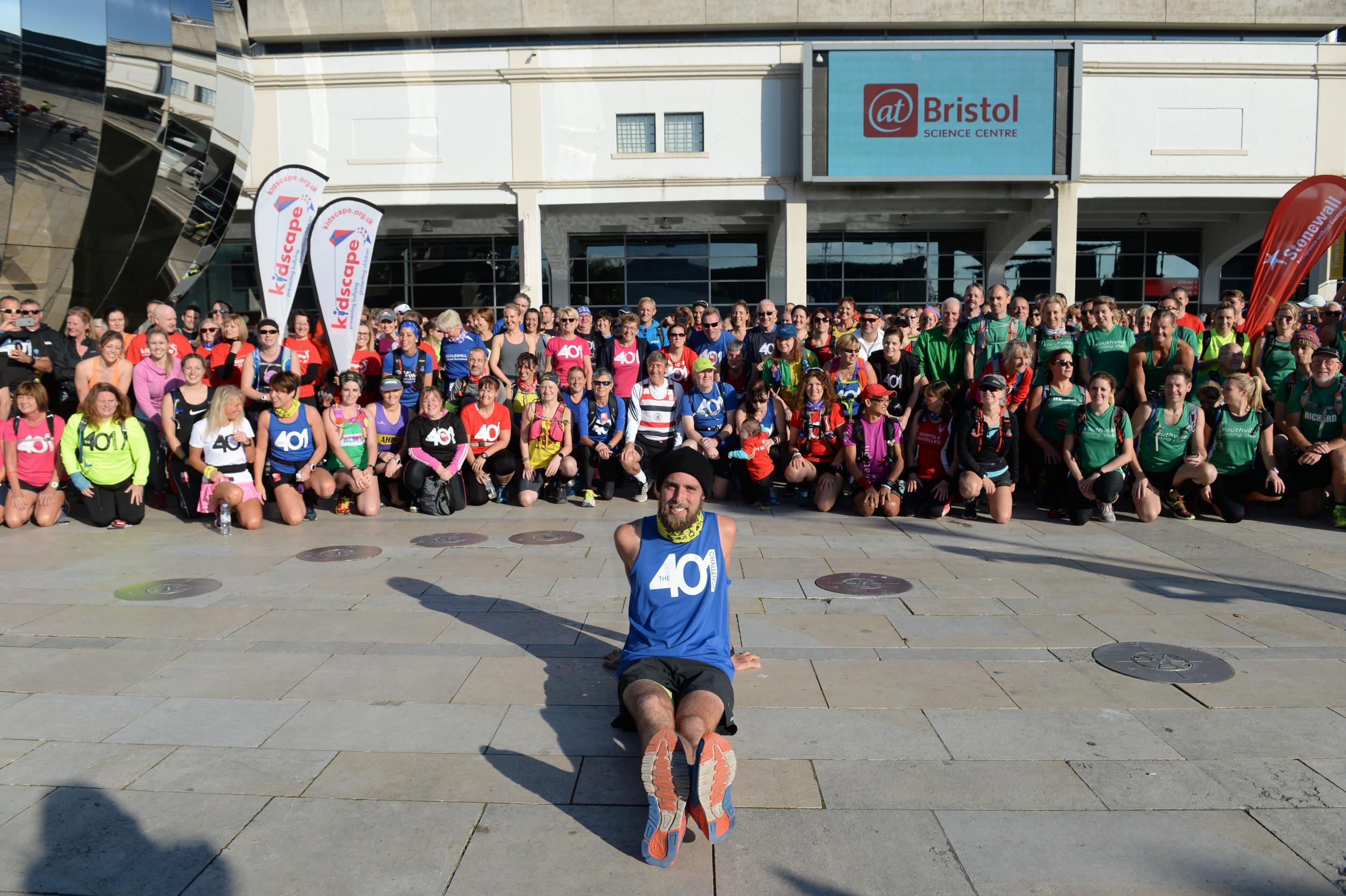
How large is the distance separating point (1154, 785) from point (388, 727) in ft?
10.4

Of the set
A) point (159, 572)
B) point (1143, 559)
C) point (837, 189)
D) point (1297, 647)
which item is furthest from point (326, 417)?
point (837, 189)

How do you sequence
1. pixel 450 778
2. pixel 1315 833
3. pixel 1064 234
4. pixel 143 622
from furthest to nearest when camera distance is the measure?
pixel 1064 234 → pixel 143 622 → pixel 450 778 → pixel 1315 833

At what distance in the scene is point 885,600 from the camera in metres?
6.26

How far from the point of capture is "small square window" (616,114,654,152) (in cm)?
2323

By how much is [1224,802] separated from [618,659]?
269 centimetres

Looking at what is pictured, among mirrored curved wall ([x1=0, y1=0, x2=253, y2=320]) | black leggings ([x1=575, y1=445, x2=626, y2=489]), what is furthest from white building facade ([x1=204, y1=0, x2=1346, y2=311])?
black leggings ([x1=575, y1=445, x2=626, y2=489])

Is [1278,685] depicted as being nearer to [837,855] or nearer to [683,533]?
[837,855]

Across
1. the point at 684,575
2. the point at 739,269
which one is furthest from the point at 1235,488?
the point at 739,269

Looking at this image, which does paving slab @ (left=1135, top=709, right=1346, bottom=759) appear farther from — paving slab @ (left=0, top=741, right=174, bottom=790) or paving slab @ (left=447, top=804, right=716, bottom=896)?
paving slab @ (left=0, top=741, right=174, bottom=790)

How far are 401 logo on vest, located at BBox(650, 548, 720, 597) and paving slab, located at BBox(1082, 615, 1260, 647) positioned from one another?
7.57 ft

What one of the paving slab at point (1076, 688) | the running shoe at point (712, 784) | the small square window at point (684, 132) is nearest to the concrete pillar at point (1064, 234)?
the small square window at point (684, 132)

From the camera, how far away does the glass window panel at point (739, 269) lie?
26906 millimetres

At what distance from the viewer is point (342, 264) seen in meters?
11.2

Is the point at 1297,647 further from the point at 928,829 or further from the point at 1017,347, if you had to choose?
the point at 1017,347
